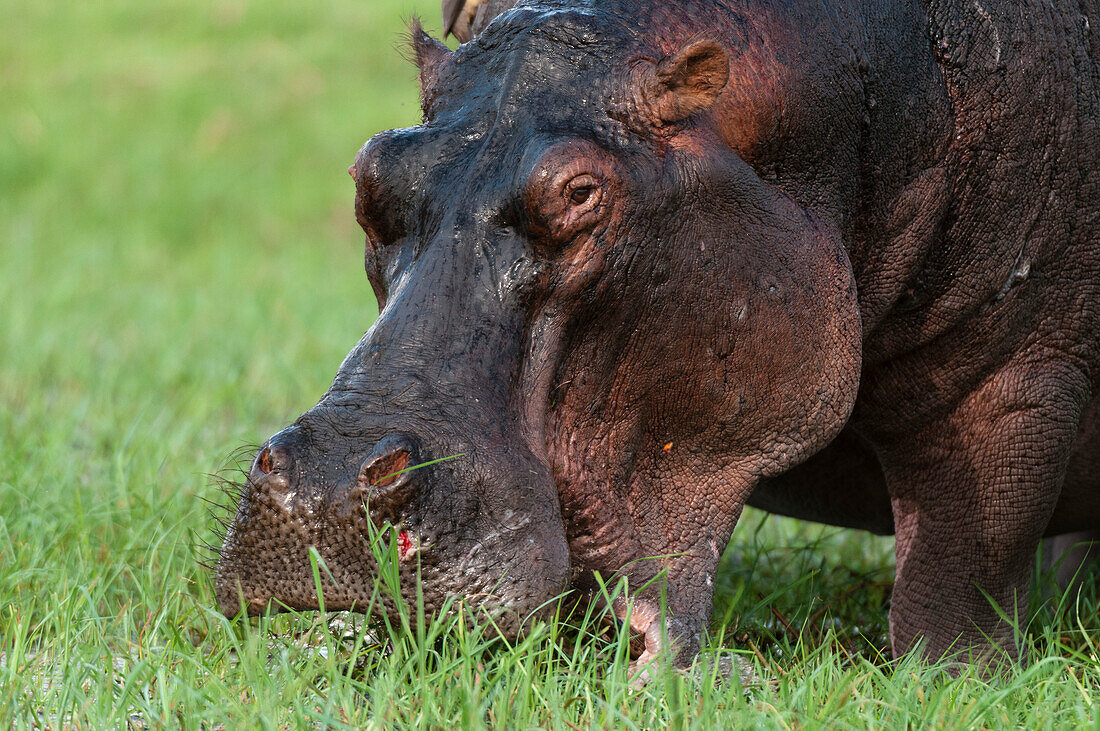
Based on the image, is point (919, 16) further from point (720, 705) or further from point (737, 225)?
point (720, 705)

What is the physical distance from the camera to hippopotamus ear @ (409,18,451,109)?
2.67 meters

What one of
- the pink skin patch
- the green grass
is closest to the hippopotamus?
the pink skin patch

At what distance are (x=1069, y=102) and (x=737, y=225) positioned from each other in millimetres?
984

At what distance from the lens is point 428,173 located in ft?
7.90

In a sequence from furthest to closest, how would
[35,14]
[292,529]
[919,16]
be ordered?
1. [35,14]
2. [919,16]
3. [292,529]

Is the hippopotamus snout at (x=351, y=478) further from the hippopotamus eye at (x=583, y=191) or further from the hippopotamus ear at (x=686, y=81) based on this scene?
the hippopotamus ear at (x=686, y=81)

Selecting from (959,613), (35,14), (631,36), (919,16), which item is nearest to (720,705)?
(959,613)

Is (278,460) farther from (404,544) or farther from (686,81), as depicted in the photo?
(686,81)

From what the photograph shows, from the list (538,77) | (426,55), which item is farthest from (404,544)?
(426,55)

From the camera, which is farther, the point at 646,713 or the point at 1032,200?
the point at 1032,200

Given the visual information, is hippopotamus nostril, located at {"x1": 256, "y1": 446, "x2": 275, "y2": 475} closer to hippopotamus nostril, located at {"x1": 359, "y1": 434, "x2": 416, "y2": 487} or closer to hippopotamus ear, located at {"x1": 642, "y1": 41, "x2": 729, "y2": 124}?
hippopotamus nostril, located at {"x1": 359, "y1": 434, "x2": 416, "y2": 487}

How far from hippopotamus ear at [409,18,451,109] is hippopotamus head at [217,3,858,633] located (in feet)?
0.07

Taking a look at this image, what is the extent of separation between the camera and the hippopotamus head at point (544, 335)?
214 cm

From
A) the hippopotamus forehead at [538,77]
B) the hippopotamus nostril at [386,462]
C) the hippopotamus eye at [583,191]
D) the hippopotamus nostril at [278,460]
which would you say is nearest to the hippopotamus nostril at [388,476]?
the hippopotamus nostril at [386,462]
